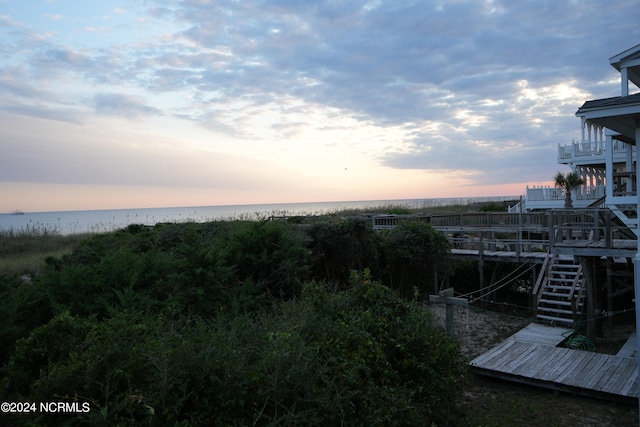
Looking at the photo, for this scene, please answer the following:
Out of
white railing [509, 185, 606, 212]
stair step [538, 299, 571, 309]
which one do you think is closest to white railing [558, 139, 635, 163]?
white railing [509, 185, 606, 212]

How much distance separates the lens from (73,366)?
3.00m

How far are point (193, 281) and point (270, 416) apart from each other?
3.85 meters

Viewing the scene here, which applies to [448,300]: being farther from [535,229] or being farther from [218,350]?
[535,229]

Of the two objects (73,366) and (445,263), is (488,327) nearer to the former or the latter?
(445,263)

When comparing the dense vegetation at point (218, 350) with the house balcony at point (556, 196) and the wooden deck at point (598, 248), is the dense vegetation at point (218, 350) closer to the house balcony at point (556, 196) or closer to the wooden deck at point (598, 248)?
the wooden deck at point (598, 248)

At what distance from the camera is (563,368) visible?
828cm

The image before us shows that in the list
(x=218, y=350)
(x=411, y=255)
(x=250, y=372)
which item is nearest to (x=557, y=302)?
(x=411, y=255)

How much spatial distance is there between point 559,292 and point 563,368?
4873 millimetres

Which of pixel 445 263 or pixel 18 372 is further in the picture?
pixel 445 263

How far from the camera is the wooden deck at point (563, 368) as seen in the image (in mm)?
7492

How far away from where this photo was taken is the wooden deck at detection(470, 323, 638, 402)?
7492 millimetres

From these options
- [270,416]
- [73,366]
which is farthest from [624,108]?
[73,366]

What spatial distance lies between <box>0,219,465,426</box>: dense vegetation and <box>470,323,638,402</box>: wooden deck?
12.1ft

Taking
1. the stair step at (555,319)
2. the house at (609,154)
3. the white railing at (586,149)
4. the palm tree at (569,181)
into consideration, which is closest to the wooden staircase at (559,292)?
the stair step at (555,319)
